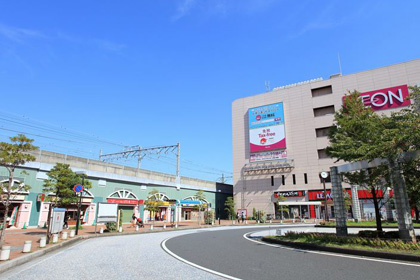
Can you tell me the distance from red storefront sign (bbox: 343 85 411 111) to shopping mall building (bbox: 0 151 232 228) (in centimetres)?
3185

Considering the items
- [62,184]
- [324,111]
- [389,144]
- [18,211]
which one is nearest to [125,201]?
[18,211]

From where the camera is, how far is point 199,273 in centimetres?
746

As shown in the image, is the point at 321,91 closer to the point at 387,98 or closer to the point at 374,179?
the point at 387,98

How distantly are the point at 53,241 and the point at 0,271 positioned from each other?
692cm

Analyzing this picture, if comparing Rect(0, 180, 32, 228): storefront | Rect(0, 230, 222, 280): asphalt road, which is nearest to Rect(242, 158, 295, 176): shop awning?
Rect(0, 180, 32, 228): storefront

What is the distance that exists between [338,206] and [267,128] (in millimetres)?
38400

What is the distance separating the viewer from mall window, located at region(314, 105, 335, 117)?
160 feet

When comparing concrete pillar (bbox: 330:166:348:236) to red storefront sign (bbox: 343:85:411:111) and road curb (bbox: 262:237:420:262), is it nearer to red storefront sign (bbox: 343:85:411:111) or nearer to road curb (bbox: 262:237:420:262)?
road curb (bbox: 262:237:420:262)

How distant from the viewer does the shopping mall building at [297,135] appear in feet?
147

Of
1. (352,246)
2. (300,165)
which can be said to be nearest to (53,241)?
(352,246)

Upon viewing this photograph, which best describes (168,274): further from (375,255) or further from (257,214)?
(257,214)

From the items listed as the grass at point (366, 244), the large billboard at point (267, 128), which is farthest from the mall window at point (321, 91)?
the grass at point (366, 244)

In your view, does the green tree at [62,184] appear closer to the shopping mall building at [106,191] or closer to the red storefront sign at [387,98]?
the shopping mall building at [106,191]

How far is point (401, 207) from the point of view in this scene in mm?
11914
